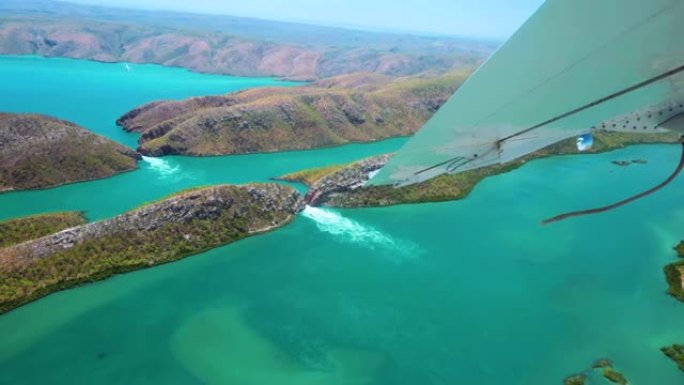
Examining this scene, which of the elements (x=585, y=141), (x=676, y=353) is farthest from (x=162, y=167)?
(x=585, y=141)

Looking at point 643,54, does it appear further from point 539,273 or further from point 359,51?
point 359,51

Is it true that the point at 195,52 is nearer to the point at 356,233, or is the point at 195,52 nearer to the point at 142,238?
the point at 142,238

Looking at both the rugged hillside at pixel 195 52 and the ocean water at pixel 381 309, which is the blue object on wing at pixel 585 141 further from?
the rugged hillside at pixel 195 52

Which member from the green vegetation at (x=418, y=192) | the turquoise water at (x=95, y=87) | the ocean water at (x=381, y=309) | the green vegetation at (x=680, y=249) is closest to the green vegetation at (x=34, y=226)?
the ocean water at (x=381, y=309)

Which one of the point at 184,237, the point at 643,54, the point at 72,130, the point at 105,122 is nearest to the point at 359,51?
the point at 105,122

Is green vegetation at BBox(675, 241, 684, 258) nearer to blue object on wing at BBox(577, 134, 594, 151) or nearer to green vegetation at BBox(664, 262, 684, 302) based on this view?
green vegetation at BBox(664, 262, 684, 302)
